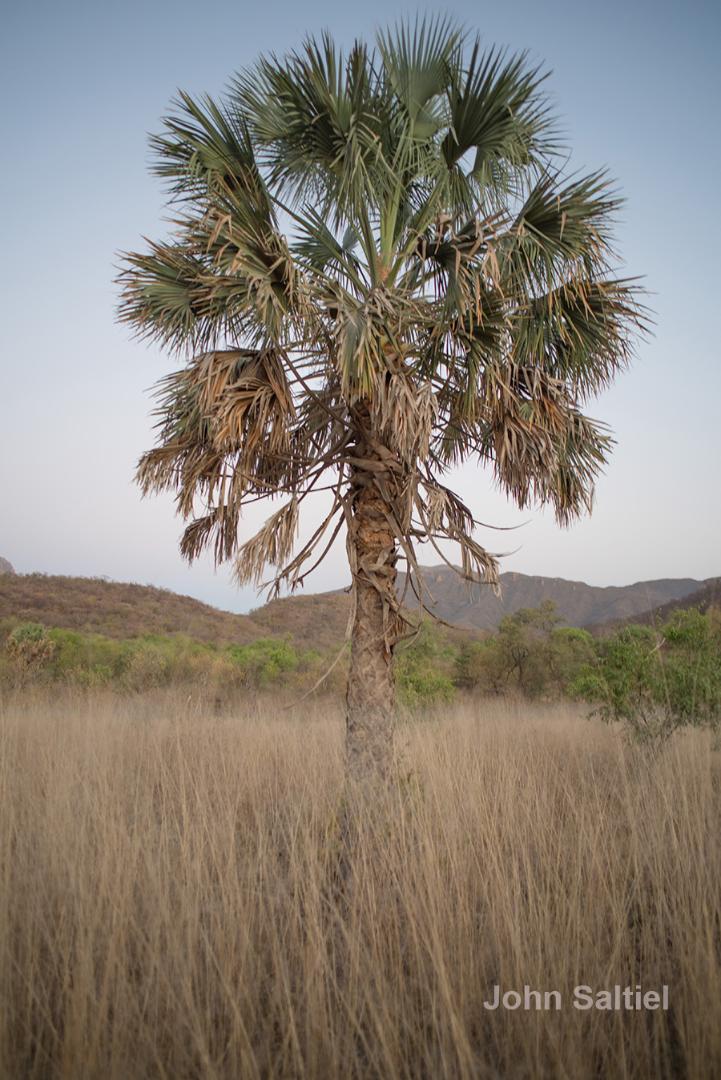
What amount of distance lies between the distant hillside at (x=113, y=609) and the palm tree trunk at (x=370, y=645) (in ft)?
70.9

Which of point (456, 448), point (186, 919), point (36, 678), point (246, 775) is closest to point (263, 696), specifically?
point (36, 678)

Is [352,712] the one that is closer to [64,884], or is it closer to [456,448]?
[64,884]

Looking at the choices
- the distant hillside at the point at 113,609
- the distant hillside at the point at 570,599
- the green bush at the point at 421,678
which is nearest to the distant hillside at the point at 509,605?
the distant hillside at the point at 570,599

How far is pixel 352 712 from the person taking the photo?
4641mm

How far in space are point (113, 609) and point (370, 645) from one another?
83.4 ft

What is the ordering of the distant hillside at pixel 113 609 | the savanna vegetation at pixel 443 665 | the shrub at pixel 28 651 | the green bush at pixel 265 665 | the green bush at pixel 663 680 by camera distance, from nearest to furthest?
the green bush at pixel 663 680 < the savanna vegetation at pixel 443 665 < the shrub at pixel 28 651 < the green bush at pixel 265 665 < the distant hillside at pixel 113 609

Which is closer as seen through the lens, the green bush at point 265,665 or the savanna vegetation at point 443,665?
the savanna vegetation at point 443,665

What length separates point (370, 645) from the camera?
4703 mm

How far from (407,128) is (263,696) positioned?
474 inches

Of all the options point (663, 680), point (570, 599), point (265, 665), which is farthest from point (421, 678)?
point (570, 599)

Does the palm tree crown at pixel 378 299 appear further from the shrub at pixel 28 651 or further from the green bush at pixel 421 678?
the shrub at pixel 28 651

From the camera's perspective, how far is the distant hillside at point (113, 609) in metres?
24.5
